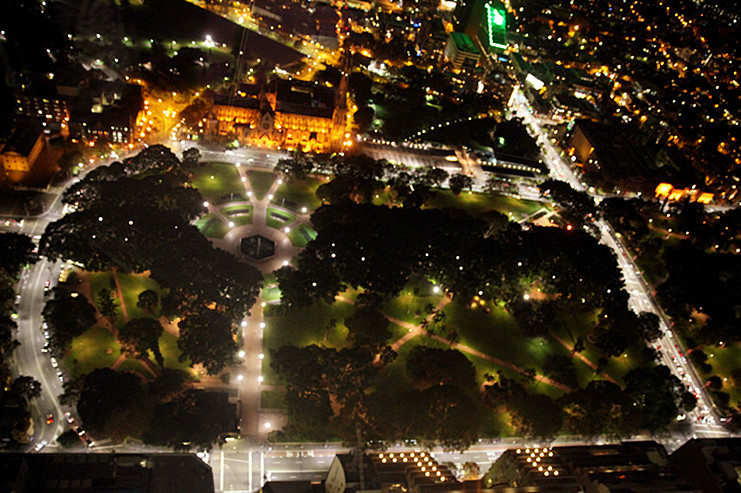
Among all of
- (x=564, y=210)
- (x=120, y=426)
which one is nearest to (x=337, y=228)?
(x=120, y=426)

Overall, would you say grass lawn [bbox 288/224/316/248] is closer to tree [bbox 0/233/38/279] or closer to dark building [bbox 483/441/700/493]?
tree [bbox 0/233/38/279]

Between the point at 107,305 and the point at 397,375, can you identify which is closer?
the point at 107,305

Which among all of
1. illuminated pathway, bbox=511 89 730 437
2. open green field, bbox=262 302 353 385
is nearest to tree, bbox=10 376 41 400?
open green field, bbox=262 302 353 385

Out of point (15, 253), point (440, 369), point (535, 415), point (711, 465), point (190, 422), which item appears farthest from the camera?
point (15, 253)

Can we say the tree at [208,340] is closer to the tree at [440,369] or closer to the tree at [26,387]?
the tree at [26,387]

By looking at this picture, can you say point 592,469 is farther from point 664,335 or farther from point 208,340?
point 208,340

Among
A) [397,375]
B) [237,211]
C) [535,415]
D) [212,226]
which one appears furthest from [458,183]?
[535,415]

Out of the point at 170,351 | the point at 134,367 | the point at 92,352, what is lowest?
the point at 134,367

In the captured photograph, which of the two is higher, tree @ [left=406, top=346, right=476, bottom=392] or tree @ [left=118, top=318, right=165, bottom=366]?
Answer: tree @ [left=118, top=318, right=165, bottom=366]
